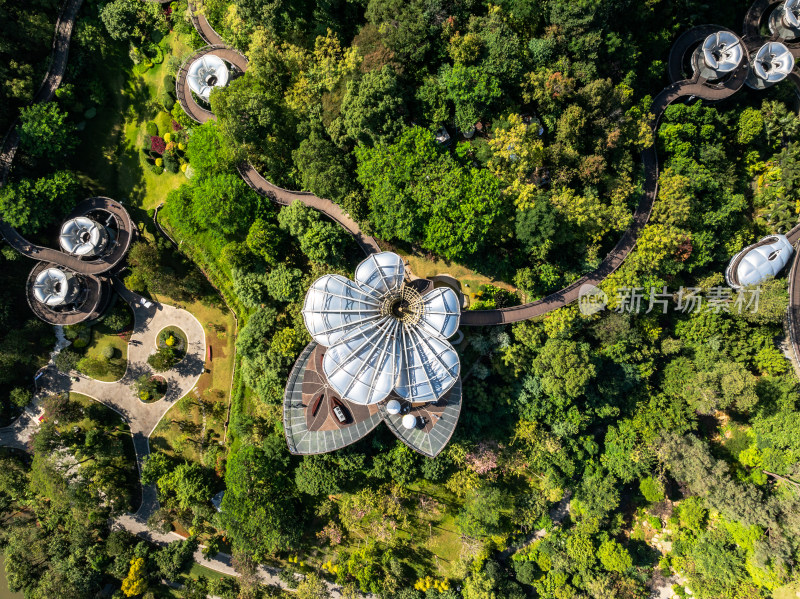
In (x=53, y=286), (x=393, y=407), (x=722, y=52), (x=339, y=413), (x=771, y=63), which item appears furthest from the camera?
(x=771, y=63)

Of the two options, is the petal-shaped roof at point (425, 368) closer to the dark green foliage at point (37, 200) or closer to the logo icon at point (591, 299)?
the logo icon at point (591, 299)

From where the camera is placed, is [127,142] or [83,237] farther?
[127,142]

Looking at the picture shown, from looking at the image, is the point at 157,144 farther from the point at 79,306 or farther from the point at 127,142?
the point at 79,306

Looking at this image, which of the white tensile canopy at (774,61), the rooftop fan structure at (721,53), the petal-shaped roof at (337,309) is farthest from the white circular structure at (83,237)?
the white tensile canopy at (774,61)

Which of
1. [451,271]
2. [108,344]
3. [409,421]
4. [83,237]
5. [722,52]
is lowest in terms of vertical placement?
[108,344]

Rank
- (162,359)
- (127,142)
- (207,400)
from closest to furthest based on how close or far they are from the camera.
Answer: (162,359), (207,400), (127,142)

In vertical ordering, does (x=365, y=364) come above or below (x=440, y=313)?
below

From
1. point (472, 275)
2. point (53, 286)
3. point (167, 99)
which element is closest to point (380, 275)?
point (472, 275)
